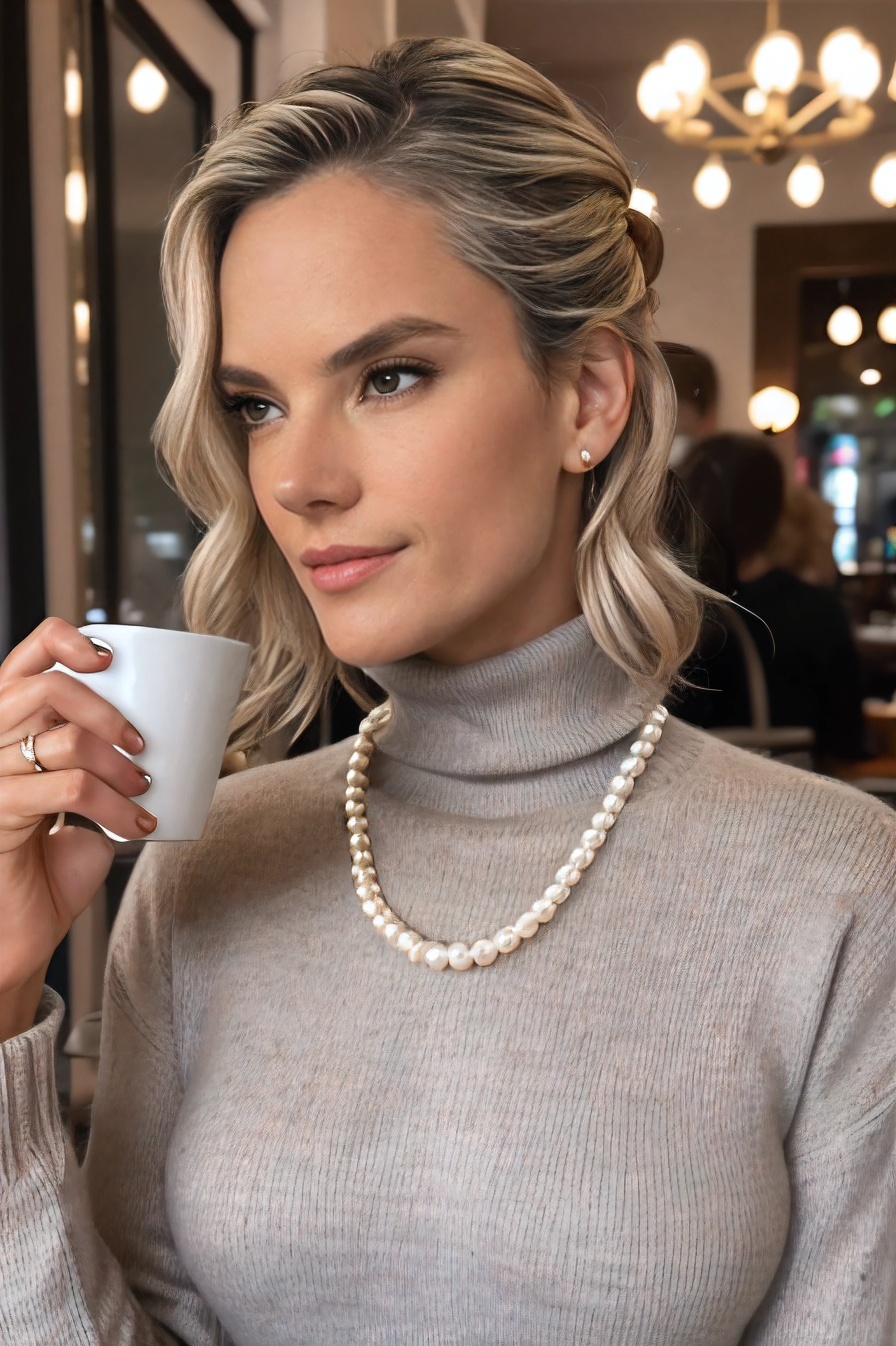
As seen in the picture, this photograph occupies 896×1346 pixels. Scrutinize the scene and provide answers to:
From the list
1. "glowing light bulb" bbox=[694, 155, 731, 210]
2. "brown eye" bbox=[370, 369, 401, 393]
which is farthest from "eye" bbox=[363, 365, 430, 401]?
"glowing light bulb" bbox=[694, 155, 731, 210]

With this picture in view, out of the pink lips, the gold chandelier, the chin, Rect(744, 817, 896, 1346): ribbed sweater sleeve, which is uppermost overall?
the gold chandelier

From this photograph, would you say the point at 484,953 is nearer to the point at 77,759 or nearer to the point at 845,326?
the point at 77,759

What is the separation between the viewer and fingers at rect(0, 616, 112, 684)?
2.25 feet

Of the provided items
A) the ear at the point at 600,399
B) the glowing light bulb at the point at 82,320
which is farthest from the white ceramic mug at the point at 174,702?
the glowing light bulb at the point at 82,320

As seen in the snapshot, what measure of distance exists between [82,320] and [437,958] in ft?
4.67

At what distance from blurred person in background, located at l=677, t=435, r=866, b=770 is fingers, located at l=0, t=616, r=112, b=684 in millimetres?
1497

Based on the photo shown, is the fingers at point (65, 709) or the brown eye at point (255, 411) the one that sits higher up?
the brown eye at point (255, 411)

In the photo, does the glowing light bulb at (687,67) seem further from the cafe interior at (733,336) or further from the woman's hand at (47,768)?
the woman's hand at (47,768)

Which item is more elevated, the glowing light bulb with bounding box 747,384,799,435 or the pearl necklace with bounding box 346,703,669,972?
the glowing light bulb with bounding box 747,384,799,435

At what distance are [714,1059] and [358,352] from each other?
0.49 m

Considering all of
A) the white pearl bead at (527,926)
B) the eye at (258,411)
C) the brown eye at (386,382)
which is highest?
the brown eye at (386,382)

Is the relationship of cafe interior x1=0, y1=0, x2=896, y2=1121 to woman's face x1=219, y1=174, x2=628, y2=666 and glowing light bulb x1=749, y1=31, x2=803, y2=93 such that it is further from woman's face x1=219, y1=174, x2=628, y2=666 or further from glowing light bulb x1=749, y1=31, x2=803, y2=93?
woman's face x1=219, y1=174, x2=628, y2=666

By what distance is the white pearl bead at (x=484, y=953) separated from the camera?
855 millimetres

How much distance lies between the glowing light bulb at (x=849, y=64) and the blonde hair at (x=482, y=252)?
140 cm
